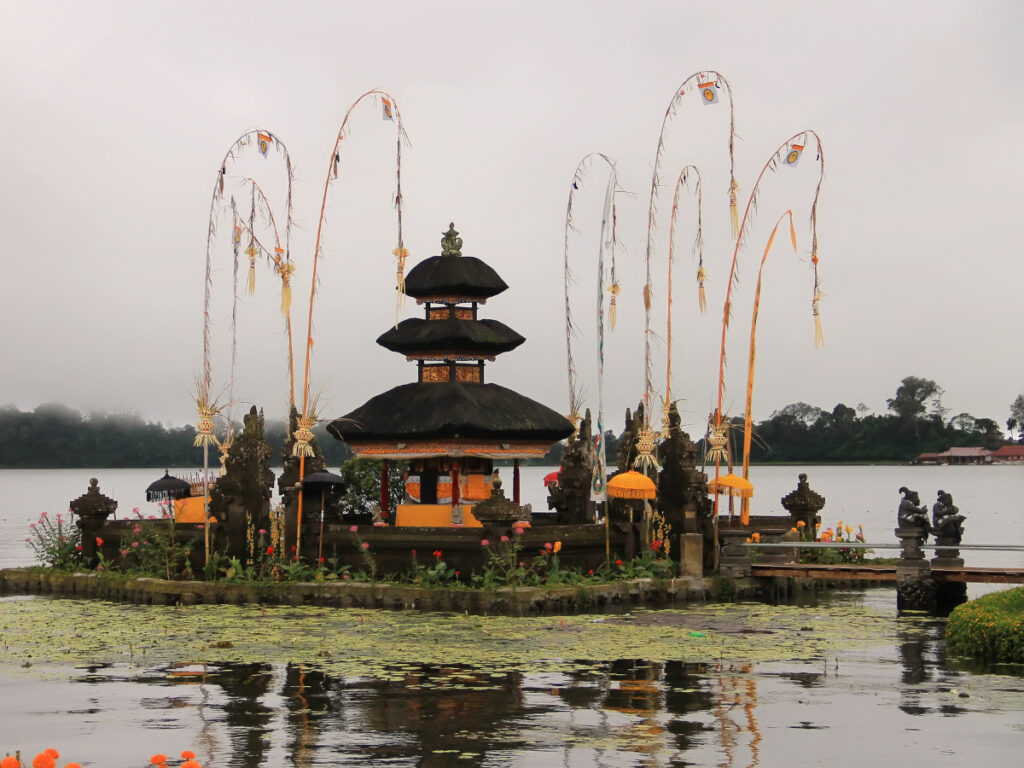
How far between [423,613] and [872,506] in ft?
342

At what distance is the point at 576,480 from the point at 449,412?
3.71 m

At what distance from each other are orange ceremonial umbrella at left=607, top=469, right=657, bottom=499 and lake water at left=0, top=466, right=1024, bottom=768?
21.1 feet

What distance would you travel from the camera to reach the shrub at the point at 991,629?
878 inches

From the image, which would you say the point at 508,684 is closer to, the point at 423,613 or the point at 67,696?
the point at 67,696

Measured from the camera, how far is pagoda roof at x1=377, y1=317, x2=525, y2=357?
1452 inches

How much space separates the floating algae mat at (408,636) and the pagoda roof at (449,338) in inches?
342

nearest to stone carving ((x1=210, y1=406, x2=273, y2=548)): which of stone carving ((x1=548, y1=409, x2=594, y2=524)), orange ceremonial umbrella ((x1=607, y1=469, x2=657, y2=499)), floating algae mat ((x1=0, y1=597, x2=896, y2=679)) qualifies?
floating algae mat ((x1=0, y1=597, x2=896, y2=679))

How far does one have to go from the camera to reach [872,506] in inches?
5054

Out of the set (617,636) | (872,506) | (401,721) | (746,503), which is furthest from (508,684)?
(872,506)

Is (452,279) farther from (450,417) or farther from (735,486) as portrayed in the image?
(735,486)

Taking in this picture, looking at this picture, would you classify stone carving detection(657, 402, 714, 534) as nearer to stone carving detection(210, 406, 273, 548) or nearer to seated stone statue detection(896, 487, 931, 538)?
seated stone statue detection(896, 487, 931, 538)

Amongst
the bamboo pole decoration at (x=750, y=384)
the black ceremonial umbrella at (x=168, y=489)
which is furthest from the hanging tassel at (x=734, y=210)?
the black ceremonial umbrella at (x=168, y=489)

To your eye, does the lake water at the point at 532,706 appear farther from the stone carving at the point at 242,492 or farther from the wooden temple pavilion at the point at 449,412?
the wooden temple pavilion at the point at 449,412

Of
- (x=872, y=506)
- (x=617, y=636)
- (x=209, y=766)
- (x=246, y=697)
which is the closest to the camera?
(x=209, y=766)
